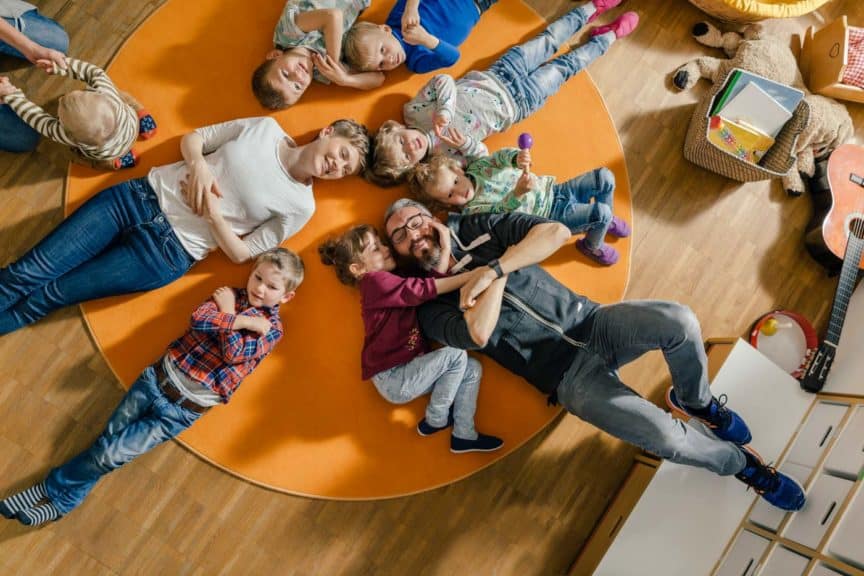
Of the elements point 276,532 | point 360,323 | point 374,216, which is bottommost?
point 276,532

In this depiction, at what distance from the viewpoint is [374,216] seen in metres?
2.44

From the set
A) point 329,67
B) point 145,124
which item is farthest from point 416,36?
point 145,124

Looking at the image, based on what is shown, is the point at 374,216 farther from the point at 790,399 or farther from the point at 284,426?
the point at 790,399

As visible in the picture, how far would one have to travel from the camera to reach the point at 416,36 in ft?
7.71

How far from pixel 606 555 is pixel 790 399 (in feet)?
3.23

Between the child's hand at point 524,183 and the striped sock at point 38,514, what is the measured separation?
2050 millimetres

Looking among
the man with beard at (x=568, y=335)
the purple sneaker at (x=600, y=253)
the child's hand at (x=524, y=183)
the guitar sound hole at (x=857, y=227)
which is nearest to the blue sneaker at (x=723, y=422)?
the man with beard at (x=568, y=335)

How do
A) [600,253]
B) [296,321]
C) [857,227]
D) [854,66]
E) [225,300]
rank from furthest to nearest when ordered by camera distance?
1. [854,66]
2. [857,227]
3. [600,253]
4. [296,321]
5. [225,300]

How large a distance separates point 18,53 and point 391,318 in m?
1.75

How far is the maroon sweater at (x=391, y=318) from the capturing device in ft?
7.00

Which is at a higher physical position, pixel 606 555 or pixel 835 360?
pixel 835 360

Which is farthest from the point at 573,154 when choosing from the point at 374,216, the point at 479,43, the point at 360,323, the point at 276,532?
the point at 276,532

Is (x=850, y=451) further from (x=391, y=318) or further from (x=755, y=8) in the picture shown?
(x=755, y=8)

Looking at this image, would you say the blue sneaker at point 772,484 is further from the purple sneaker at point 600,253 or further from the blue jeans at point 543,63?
the blue jeans at point 543,63
